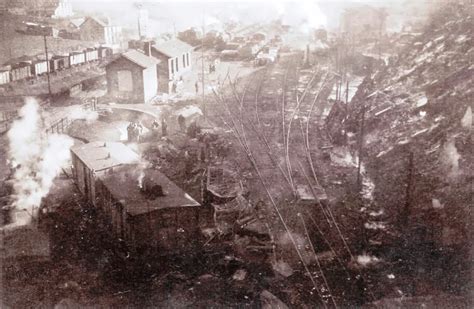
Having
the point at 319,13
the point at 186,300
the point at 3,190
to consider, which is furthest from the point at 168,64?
the point at 319,13

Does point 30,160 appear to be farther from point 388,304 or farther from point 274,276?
point 388,304

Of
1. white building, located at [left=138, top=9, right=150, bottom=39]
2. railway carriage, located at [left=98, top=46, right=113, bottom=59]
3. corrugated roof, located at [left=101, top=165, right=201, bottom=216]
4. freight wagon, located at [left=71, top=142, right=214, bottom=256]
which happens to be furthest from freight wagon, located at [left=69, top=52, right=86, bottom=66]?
corrugated roof, located at [left=101, top=165, right=201, bottom=216]

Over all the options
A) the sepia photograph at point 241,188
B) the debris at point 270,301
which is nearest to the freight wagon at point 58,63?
the sepia photograph at point 241,188

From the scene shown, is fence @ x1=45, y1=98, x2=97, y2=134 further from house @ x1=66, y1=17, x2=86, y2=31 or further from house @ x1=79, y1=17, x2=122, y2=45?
house @ x1=66, y1=17, x2=86, y2=31

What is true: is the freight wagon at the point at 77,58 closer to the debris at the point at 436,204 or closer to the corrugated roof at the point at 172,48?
the corrugated roof at the point at 172,48

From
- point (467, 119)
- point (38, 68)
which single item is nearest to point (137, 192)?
point (467, 119)

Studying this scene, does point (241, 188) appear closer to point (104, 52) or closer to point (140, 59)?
point (140, 59)
